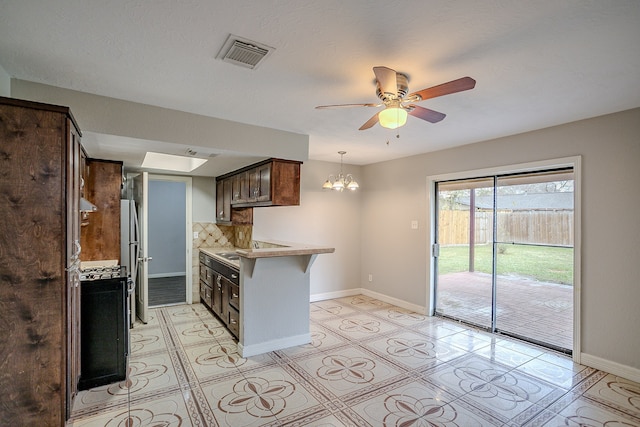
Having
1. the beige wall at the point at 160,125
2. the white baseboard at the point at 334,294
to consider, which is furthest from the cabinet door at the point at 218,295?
the beige wall at the point at 160,125

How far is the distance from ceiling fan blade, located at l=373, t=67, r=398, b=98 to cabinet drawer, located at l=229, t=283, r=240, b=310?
2.68 metres

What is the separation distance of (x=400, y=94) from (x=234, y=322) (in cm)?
306

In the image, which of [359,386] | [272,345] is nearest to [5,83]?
[272,345]

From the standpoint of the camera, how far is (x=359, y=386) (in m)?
2.82

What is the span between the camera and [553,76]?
228 centimetres

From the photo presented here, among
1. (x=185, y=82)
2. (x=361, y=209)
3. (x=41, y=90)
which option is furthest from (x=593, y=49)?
(x=361, y=209)

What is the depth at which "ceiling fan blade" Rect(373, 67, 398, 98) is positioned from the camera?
1801mm

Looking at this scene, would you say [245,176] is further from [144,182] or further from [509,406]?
[509,406]

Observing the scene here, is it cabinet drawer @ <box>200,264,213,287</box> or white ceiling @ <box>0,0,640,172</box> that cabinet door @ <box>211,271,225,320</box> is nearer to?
cabinet drawer @ <box>200,264,213,287</box>

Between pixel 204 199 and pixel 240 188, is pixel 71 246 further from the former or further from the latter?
pixel 204 199

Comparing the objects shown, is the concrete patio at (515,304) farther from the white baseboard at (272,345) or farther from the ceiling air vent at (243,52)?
the ceiling air vent at (243,52)

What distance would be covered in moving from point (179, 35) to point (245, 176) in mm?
2783

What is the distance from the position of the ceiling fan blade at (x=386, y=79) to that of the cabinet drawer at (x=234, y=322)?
2.88 meters

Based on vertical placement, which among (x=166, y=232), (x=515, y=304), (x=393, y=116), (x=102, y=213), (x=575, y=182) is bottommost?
(x=515, y=304)
